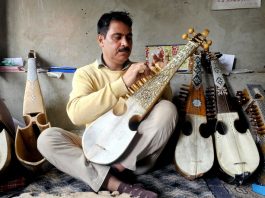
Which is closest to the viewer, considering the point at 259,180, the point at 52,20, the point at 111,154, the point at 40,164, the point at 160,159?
the point at 111,154

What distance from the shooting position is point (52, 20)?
253 centimetres

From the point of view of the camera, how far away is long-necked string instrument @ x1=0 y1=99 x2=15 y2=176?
1.79m

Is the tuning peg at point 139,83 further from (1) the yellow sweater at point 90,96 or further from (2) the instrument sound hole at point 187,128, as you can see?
(2) the instrument sound hole at point 187,128

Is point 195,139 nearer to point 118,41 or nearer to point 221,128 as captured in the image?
point 221,128

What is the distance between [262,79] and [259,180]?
931 mm

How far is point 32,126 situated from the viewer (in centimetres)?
212

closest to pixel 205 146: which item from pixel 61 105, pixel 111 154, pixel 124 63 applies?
pixel 111 154

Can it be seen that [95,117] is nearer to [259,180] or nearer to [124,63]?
[124,63]

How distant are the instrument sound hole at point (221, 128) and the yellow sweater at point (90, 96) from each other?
2.35 ft

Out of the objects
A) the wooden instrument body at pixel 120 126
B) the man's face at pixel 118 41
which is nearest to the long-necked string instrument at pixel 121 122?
the wooden instrument body at pixel 120 126

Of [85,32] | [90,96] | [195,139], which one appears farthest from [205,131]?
[85,32]

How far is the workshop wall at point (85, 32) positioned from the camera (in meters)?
2.41

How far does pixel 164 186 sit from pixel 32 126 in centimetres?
111

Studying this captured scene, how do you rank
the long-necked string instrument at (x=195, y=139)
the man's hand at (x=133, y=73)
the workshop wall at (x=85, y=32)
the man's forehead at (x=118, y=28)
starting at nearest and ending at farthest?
1. the man's hand at (x=133, y=73)
2. the long-necked string instrument at (x=195, y=139)
3. the man's forehead at (x=118, y=28)
4. the workshop wall at (x=85, y=32)
